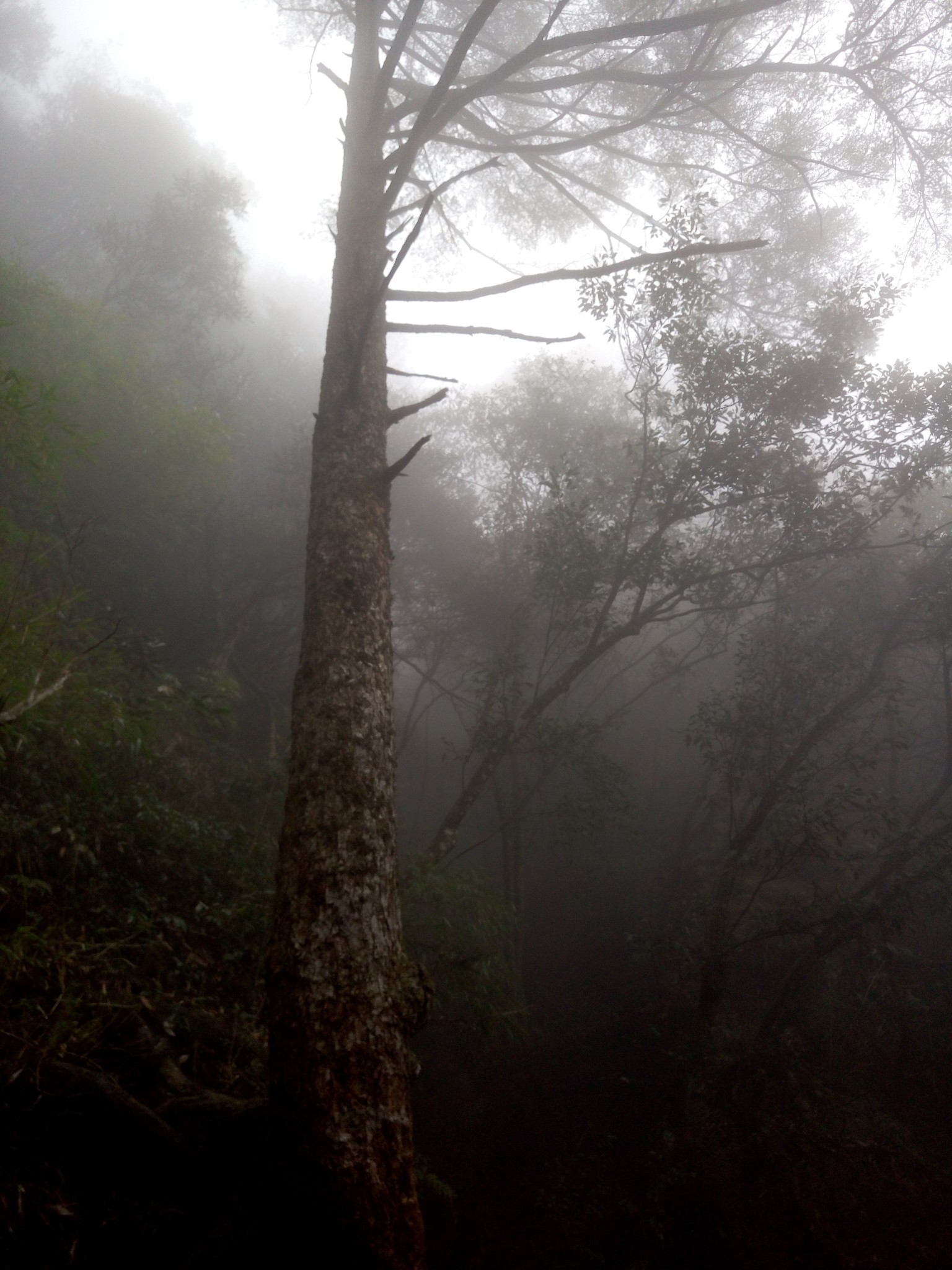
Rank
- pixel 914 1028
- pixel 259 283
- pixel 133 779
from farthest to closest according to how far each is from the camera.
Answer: pixel 259 283 < pixel 914 1028 < pixel 133 779

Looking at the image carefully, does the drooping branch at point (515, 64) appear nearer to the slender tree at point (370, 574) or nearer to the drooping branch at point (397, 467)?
the slender tree at point (370, 574)

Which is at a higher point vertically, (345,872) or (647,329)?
(647,329)

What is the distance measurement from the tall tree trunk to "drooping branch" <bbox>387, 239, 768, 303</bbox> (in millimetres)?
576

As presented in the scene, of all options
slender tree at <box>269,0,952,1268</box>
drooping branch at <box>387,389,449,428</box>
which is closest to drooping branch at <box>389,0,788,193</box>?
slender tree at <box>269,0,952,1268</box>

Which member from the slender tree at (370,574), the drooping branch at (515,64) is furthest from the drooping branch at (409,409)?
the drooping branch at (515,64)

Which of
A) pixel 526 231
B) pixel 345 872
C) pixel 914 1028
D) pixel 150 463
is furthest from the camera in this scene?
pixel 150 463

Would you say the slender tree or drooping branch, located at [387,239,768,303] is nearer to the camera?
the slender tree

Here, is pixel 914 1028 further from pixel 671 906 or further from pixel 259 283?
pixel 259 283

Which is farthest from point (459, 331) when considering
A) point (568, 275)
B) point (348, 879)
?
point (348, 879)

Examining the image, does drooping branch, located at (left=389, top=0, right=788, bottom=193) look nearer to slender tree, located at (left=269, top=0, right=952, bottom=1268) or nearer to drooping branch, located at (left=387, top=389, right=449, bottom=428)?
slender tree, located at (left=269, top=0, right=952, bottom=1268)

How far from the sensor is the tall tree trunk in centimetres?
160

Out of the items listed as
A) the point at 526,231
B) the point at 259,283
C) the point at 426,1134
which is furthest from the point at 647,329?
the point at 259,283

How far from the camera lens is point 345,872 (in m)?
1.93

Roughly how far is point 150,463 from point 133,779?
583cm
